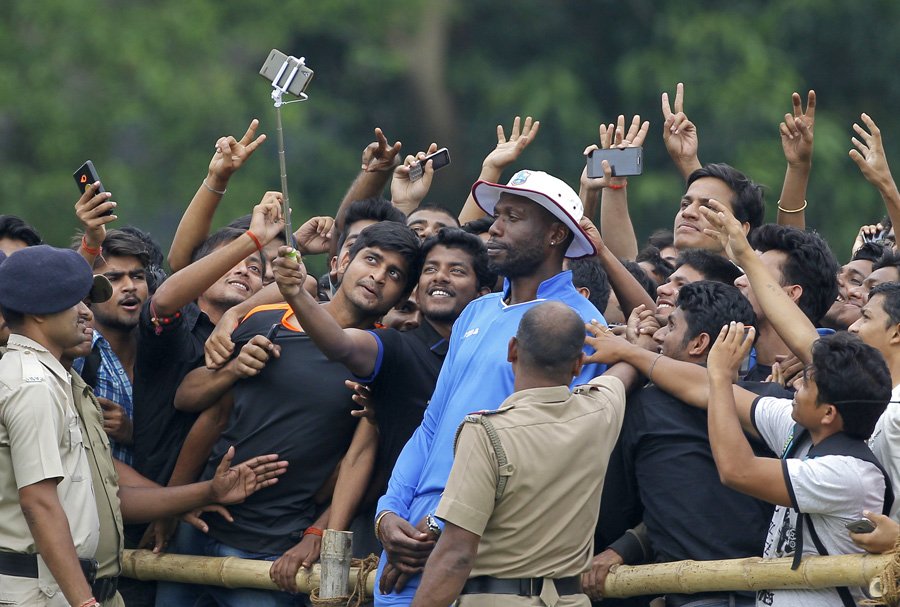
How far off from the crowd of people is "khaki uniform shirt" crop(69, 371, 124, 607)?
1 cm

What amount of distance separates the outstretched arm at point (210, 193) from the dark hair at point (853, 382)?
2.73m

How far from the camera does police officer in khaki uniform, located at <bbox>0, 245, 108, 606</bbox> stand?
5699 millimetres

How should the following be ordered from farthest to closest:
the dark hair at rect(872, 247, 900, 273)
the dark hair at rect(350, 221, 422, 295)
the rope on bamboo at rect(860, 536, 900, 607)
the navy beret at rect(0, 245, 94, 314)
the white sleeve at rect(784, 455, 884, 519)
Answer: the dark hair at rect(872, 247, 900, 273), the dark hair at rect(350, 221, 422, 295), the navy beret at rect(0, 245, 94, 314), the white sleeve at rect(784, 455, 884, 519), the rope on bamboo at rect(860, 536, 900, 607)

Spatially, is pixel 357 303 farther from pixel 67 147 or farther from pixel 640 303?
pixel 67 147

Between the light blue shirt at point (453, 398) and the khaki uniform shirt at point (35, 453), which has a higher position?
the light blue shirt at point (453, 398)

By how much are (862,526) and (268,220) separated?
291 cm

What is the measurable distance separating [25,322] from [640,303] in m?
2.86

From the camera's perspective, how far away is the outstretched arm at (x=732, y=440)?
530 centimetres

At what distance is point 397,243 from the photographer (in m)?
6.90

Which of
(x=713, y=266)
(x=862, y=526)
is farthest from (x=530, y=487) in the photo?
(x=713, y=266)

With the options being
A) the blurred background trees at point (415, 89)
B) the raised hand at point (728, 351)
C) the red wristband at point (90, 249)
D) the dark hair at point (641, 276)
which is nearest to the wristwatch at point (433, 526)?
the raised hand at point (728, 351)

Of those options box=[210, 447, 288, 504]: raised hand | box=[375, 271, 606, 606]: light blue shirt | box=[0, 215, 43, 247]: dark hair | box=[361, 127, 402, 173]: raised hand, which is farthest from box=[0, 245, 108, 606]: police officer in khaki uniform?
box=[361, 127, 402, 173]: raised hand

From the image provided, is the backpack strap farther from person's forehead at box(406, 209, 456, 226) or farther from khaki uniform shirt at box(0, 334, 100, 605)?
person's forehead at box(406, 209, 456, 226)

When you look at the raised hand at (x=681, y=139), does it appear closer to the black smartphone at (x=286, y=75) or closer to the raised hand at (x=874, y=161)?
the raised hand at (x=874, y=161)
